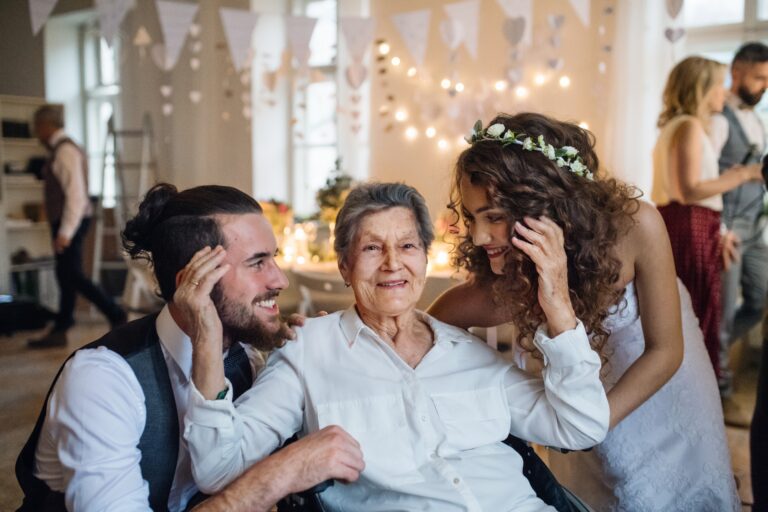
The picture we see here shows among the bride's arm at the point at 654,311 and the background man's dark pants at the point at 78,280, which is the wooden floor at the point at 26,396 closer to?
the background man's dark pants at the point at 78,280

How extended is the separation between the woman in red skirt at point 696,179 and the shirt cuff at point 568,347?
208 centimetres

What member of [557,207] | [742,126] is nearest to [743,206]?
[742,126]

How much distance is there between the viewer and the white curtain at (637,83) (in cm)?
514

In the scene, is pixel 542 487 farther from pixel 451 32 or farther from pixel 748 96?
Answer: pixel 451 32

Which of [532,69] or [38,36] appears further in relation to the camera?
[38,36]

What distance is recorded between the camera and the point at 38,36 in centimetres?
797

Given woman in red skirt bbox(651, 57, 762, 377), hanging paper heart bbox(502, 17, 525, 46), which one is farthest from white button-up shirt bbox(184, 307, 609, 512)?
hanging paper heart bbox(502, 17, 525, 46)

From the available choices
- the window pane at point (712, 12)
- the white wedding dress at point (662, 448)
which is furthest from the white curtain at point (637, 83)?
the white wedding dress at point (662, 448)

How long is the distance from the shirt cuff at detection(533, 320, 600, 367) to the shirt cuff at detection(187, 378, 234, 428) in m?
0.68

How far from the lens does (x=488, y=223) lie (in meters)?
1.67

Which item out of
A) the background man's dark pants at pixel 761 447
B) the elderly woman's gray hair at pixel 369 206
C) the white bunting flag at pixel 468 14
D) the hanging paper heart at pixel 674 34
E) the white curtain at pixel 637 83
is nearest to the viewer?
the elderly woman's gray hair at pixel 369 206

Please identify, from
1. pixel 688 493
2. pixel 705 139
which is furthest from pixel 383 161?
pixel 688 493

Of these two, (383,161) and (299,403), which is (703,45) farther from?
(299,403)

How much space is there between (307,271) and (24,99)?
4.89 m
